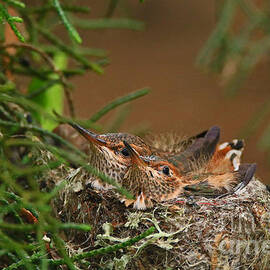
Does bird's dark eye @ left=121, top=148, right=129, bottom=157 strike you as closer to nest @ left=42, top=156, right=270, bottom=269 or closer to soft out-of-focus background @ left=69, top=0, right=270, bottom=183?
nest @ left=42, top=156, right=270, bottom=269

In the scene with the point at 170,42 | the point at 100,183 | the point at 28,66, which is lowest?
the point at 170,42

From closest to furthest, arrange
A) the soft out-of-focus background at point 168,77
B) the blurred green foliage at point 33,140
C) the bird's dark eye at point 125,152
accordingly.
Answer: the blurred green foliage at point 33,140, the bird's dark eye at point 125,152, the soft out-of-focus background at point 168,77

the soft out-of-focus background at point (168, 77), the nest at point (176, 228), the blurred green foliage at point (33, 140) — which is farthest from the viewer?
the soft out-of-focus background at point (168, 77)

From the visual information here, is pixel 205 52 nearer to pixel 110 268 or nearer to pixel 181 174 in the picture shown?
pixel 181 174

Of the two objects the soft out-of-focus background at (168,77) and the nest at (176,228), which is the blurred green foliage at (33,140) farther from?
the soft out-of-focus background at (168,77)

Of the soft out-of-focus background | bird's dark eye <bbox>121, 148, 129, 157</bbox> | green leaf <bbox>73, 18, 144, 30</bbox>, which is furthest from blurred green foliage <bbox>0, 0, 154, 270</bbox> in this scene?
the soft out-of-focus background

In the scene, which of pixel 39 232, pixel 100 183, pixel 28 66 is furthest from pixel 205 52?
pixel 39 232

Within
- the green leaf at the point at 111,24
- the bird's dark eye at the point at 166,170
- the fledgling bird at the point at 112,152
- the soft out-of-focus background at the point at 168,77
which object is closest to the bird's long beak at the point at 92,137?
the fledgling bird at the point at 112,152

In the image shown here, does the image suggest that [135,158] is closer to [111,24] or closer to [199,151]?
[199,151]
